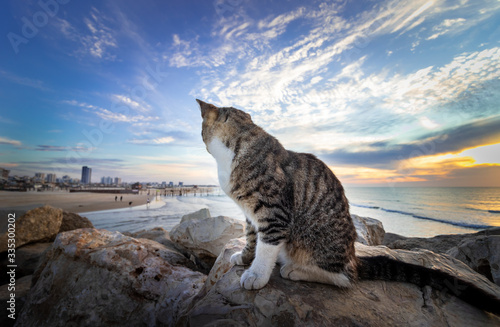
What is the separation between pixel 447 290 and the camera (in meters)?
2.30

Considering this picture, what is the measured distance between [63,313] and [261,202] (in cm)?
314

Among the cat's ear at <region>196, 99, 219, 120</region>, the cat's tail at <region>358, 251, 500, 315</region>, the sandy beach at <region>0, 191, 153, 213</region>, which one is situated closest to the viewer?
the cat's tail at <region>358, 251, 500, 315</region>

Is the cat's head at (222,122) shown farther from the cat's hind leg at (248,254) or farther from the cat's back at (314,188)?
the cat's hind leg at (248,254)

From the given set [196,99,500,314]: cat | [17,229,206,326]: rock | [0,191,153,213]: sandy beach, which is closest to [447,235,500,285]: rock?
[196,99,500,314]: cat

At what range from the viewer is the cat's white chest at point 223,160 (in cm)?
276

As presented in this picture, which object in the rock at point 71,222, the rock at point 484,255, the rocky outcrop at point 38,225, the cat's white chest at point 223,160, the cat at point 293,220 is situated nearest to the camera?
the cat at point 293,220

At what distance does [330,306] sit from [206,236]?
3.70m

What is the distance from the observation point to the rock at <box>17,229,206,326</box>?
2787mm

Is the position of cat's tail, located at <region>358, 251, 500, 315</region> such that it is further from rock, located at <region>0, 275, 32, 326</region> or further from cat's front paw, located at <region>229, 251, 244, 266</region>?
rock, located at <region>0, 275, 32, 326</region>

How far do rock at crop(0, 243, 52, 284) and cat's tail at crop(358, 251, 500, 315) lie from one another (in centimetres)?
692

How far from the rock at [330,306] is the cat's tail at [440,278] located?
0.20ft

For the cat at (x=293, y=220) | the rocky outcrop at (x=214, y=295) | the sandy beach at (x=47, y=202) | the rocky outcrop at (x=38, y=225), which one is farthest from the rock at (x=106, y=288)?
the sandy beach at (x=47, y=202)

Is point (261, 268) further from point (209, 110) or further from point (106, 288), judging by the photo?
point (106, 288)

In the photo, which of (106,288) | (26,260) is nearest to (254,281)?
(106,288)
